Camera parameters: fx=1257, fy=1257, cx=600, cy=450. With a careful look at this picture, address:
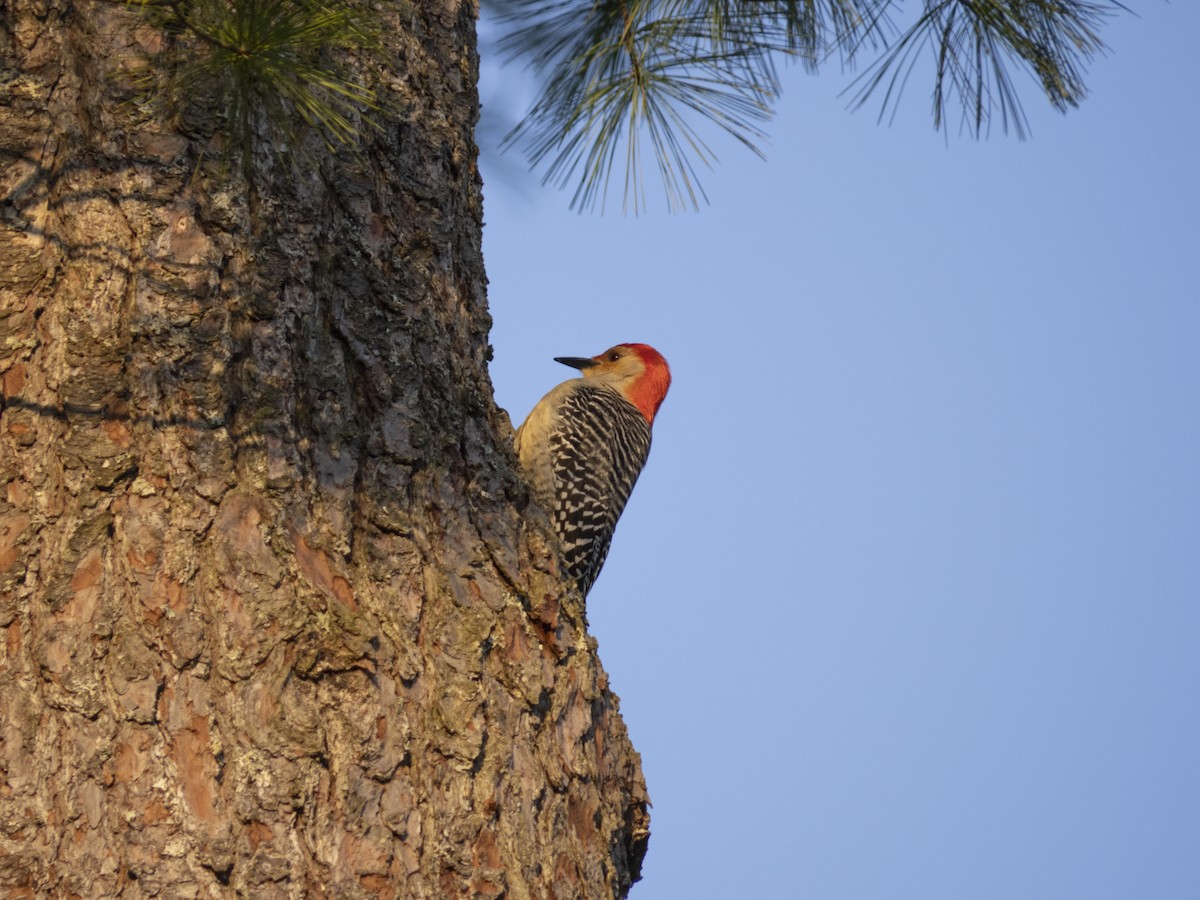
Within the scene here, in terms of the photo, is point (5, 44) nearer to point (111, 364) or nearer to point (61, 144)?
point (61, 144)

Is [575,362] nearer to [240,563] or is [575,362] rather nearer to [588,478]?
[588,478]

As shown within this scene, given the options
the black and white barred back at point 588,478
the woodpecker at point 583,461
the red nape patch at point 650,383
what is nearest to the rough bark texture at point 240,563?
the woodpecker at point 583,461

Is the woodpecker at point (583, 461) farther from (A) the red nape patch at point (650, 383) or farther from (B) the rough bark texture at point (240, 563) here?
(B) the rough bark texture at point (240, 563)

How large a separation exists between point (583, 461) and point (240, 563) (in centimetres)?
270

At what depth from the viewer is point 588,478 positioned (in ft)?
16.3

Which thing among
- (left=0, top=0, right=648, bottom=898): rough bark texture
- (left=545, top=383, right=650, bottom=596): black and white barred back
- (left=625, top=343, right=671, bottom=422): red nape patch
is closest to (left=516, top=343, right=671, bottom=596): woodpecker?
(left=545, top=383, right=650, bottom=596): black and white barred back

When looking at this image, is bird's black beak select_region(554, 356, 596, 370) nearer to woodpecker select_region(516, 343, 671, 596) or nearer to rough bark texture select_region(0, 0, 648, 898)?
woodpecker select_region(516, 343, 671, 596)

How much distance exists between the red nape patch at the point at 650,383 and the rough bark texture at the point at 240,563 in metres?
3.50

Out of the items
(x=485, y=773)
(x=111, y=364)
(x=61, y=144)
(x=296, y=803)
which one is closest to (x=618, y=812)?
(x=485, y=773)

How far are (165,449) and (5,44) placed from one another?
933 millimetres

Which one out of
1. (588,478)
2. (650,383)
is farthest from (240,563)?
(650,383)

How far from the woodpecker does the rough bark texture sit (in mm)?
1717

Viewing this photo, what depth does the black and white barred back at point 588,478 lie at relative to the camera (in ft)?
16.0

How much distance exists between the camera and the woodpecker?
16.0 feet
